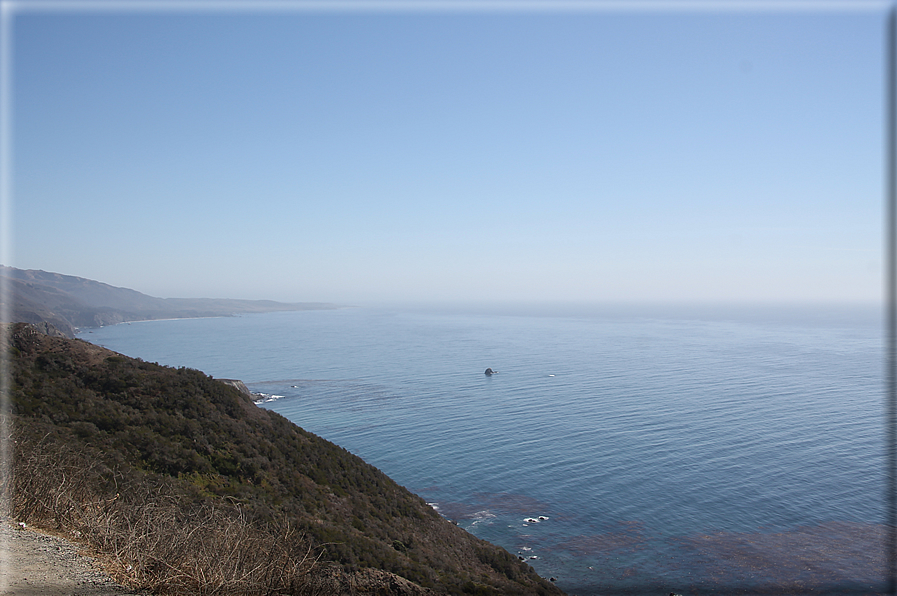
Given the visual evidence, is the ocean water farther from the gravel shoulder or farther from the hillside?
the gravel shoulder

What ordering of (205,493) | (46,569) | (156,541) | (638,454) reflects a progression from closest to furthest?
(46,569), (156,541), (205,493), (638,454)

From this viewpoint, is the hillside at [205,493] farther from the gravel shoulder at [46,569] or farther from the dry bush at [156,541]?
the gravel shoulder at [46,569]

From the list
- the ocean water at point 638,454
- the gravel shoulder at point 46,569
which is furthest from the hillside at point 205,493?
the ocean water at point 638,454

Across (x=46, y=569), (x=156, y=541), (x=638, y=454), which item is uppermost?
(x=156, y=541)

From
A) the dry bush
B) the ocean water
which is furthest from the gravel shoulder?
the ocean water

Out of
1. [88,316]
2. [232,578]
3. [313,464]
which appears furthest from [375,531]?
[88,316]

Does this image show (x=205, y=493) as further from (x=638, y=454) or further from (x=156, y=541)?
(x=638, y=454)

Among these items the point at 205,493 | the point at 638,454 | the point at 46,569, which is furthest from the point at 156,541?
the point at 638,454
